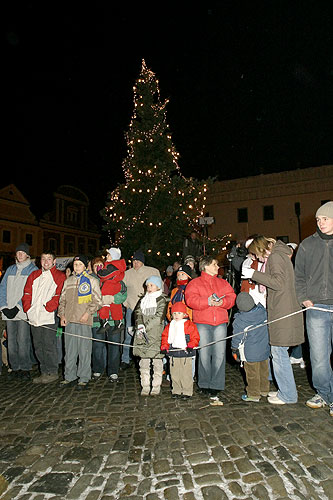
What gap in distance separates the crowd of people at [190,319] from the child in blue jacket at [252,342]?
0.01 meters

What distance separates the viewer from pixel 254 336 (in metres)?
4.89

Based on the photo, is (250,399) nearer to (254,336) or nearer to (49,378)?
(254,336)

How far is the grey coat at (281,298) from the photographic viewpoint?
453 cm

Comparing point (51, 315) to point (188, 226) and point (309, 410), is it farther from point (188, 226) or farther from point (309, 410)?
point (188, 226)

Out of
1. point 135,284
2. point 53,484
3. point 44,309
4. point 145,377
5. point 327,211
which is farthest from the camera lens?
point 135,284

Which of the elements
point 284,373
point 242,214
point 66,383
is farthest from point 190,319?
point 242,214

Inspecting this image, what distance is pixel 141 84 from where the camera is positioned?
1588 centimetres

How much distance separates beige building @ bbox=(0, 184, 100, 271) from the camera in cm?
3578

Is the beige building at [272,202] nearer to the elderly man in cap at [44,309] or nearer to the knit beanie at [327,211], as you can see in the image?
the elderly man in cap at [44,309]

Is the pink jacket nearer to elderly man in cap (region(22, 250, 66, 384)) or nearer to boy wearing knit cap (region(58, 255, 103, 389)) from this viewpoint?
boy wearing knit cap (region(58, 255, 103, 389))

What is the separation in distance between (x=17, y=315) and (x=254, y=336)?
443cm

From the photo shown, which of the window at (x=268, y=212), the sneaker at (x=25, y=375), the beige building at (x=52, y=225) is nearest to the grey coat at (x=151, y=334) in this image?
the sneaker at (x=25, y=375)

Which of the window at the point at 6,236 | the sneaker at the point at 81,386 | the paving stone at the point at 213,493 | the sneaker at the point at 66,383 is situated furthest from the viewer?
the window at the point at 6,236

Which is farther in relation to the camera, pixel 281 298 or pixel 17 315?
pixel 17 315
